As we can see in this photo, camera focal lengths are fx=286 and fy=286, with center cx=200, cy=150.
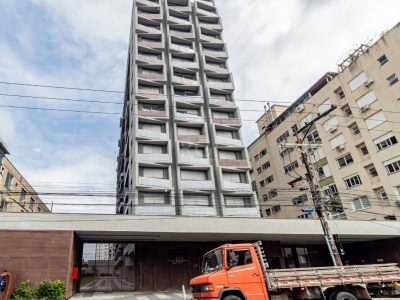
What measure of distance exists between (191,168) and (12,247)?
2386cm

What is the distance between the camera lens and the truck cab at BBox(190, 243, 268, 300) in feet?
35.2

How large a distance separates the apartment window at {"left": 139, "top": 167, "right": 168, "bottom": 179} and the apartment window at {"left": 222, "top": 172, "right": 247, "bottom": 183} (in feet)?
28.6

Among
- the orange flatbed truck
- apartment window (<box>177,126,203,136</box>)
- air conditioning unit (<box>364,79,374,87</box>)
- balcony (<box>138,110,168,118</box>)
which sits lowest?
the orange flatbed truck

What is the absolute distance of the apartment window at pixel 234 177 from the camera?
4081cm

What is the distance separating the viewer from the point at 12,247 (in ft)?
59.4

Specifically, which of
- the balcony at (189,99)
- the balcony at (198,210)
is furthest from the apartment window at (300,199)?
the balcony at (189,99)

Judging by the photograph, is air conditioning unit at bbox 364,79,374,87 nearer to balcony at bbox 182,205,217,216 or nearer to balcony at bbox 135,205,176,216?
balcony at bbox 182,205,217,216

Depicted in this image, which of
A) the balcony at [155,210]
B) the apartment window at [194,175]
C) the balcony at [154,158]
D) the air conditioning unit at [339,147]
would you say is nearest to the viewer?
the balcony at [155,210]

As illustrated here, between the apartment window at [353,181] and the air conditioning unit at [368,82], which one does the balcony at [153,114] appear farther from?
the air conditioning unit at [368,82]

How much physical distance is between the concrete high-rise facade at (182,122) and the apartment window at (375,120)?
651 inches

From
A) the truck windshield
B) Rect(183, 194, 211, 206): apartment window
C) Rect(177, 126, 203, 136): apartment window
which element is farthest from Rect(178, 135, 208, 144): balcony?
the truck windshield

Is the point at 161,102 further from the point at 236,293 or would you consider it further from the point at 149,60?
the point at 236,293

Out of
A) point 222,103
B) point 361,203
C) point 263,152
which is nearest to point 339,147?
point 361,203

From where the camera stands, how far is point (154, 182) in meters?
35.2
